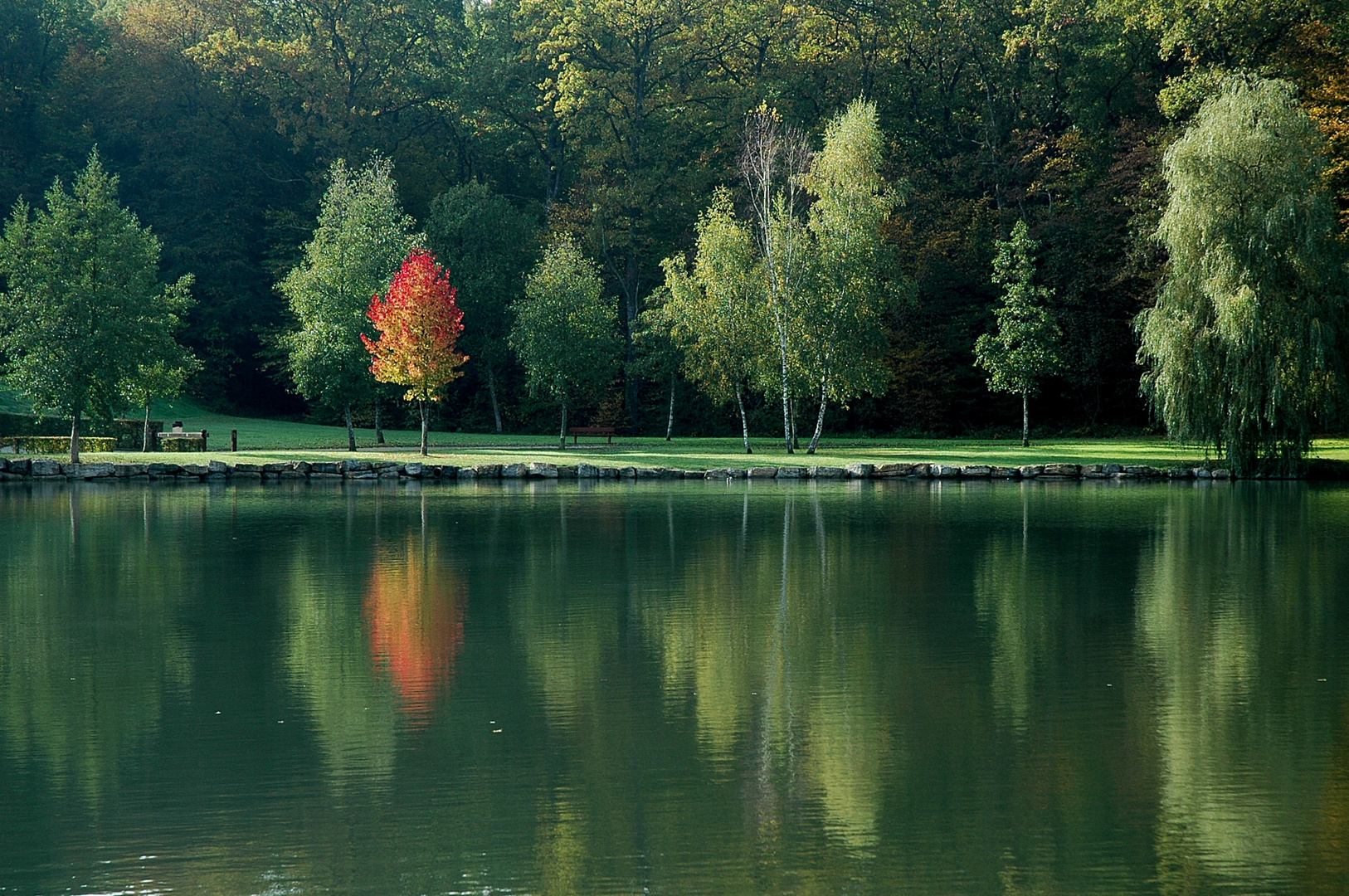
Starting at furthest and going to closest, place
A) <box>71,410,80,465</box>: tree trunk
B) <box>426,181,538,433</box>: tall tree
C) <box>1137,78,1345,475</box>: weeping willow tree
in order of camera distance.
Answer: <box>426,181,538,433</box>: tall tree, <box>71,410,80,465</box>: tree trunk, <box>1137,78,1345,475</box>: weeping willow tree

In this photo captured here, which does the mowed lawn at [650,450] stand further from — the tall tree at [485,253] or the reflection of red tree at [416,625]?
the reflection of red tree at [416,625]

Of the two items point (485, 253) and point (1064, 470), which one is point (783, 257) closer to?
point (1064, 470)

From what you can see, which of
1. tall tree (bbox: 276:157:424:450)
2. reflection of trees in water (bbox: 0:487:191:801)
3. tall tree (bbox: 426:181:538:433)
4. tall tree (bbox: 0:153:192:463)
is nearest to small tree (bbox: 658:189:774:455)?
tall tree (bbox: 276:157:424:450)

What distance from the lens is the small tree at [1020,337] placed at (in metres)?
45.5

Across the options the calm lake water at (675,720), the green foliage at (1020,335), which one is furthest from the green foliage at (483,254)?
the calm lake water at (675,720)

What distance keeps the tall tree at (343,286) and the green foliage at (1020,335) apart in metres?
20.3

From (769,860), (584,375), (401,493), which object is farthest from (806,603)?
(584,375)

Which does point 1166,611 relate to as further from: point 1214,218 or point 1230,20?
point 1230,20

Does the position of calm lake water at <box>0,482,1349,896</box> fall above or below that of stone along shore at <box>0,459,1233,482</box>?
below

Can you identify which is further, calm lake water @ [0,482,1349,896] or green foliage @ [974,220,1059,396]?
green foliage @ [974,220,1059,396]

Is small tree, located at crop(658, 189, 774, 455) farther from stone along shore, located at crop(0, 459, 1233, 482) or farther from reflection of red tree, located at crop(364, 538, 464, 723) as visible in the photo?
reflection of red tree, located at crop(364, 538, 464, 723)

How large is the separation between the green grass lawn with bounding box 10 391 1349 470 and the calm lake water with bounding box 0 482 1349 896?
17.6m

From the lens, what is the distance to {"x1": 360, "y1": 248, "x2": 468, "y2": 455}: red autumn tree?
38594mm

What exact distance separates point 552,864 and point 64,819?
9.24ft
